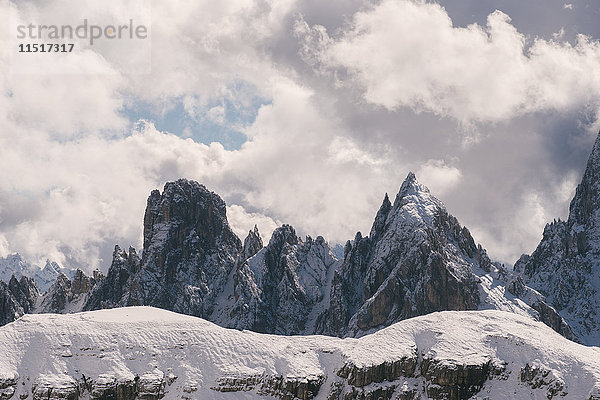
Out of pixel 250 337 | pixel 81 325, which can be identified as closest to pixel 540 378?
pixel 250 337

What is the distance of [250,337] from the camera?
15738 centimetres

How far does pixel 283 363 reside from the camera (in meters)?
148

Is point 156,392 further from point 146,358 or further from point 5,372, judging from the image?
point 5,372

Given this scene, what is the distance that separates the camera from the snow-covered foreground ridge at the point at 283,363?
134875 mm

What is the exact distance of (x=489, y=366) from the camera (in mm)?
139750

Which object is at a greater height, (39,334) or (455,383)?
(39,334)

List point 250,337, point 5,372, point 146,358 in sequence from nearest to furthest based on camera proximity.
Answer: point 5,372 → point 146,358 → point 250,337

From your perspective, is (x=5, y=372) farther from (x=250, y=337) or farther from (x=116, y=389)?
(x=250, y=337)

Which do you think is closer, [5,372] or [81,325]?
[5,372]

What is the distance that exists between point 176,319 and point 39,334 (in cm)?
3039

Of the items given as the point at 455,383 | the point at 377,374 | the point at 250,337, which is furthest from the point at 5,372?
the point at 455,383

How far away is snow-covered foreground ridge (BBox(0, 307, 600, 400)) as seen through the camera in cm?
13488

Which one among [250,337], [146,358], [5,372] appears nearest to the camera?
[5,372]

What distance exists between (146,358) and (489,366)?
7061 cm
